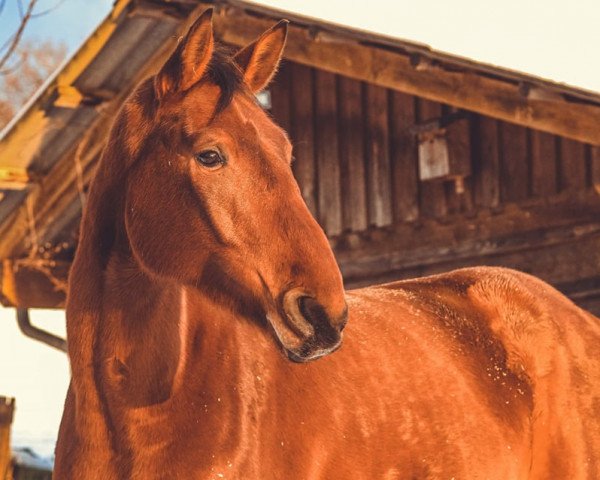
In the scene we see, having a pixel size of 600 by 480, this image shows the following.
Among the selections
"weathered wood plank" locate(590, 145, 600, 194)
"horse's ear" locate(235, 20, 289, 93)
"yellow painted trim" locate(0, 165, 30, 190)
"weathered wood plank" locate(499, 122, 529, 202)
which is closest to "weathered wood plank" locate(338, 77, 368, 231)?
"weathered wood plank" locate(499, 122, 529, 202)

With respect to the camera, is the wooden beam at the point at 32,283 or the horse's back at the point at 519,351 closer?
the horse's back at the point at 519,351

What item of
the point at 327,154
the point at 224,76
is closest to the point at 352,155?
the point at 327,154

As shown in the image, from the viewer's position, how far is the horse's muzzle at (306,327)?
121 inches

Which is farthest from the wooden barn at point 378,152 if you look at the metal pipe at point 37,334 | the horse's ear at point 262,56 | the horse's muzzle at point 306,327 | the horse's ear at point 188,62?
the horse's muzzle at point 306,327

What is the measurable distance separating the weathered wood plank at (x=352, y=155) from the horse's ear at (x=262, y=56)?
7.23 metres

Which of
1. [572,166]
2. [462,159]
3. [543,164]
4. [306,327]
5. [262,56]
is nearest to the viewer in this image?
[306,327]

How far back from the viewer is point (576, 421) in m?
4.79

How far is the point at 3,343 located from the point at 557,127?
33931 mm

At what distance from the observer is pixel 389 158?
11.2 meters

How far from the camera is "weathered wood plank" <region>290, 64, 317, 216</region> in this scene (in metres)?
11.8

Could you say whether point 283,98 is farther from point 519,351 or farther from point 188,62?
point 188,62

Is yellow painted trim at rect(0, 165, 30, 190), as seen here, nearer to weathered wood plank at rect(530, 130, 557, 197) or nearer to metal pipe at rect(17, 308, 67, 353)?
metal pipe at rect(17, 308, 67, 353)

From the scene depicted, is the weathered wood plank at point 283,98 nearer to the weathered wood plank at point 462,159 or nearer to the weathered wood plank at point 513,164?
the weathered wood plank at point 462,159

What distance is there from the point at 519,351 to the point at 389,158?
6522 mm
